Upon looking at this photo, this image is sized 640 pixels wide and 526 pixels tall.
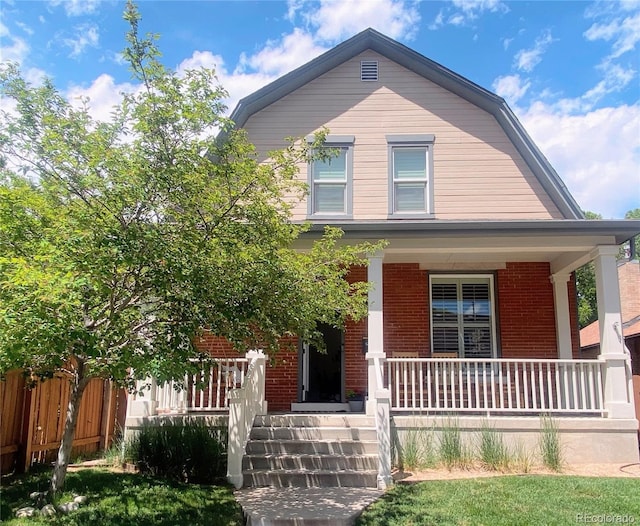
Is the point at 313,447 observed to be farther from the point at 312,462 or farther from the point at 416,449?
the point at 416,449

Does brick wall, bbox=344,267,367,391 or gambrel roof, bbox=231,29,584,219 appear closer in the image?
brick wall, bbox=344,267,367,391

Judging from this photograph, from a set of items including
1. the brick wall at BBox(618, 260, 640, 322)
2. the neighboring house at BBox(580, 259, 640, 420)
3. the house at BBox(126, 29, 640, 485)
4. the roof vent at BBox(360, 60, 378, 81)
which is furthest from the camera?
the brick wall at BBox(618, 260, 640, 322)

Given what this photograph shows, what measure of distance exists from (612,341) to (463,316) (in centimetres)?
296

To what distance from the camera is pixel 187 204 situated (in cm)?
507

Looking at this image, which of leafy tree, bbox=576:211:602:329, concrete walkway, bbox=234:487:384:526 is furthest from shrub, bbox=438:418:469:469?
leafy tree, bbox=576:211:602:329

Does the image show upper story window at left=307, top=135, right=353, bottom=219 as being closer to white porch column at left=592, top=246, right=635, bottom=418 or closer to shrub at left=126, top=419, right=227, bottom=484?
white porch column at left=592, top=246, right=635, bottom=418

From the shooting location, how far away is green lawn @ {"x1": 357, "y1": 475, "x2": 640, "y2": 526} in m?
5.30

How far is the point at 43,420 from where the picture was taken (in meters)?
7.41

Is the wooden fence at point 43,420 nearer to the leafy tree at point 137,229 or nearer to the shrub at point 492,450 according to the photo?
the leafy tree at point 137,229

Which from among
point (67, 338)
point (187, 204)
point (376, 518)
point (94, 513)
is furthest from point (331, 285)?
point (94, 513)

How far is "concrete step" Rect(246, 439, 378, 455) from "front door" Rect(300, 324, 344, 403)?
288 centimetres

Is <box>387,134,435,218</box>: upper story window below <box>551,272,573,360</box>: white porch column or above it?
above

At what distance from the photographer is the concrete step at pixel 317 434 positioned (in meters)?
7.89

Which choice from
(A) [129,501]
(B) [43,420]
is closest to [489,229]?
(A) [129,501]
